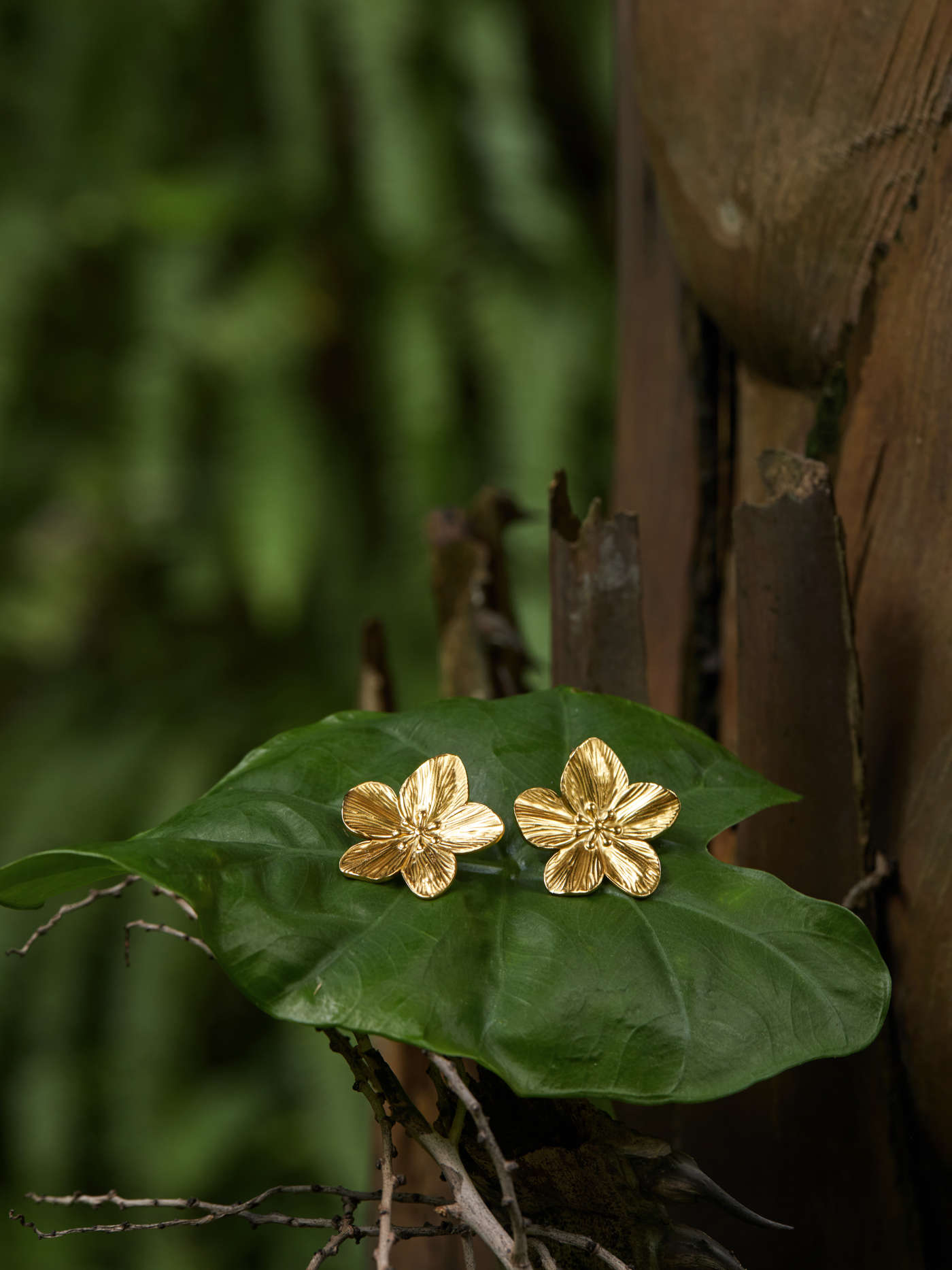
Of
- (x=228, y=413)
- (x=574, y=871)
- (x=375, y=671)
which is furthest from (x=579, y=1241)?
(x=228, y=413)

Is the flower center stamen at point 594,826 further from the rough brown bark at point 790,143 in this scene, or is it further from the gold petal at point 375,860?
the rough brown bark at point 790,143

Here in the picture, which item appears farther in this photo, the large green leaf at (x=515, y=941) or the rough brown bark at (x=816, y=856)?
the rough brown bark at (x=816, y=856)

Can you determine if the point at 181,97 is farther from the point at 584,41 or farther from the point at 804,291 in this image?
the point at 804,291

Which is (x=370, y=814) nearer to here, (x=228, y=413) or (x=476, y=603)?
(x=476, y=603)

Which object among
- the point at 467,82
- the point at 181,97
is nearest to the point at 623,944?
the point at 467,82

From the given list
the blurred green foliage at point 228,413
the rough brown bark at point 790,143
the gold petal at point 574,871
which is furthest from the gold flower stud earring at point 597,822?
the blurred green foliage at point 228,413
